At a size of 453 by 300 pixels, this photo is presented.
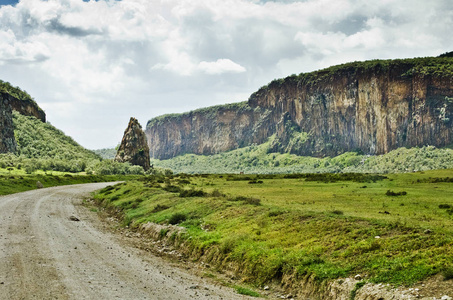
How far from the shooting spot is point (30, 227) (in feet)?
93.3

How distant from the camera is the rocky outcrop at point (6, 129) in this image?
16065cm

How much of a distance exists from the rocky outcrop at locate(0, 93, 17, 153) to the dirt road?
15598 centimetres

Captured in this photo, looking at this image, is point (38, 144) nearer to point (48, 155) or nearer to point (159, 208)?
point (48, 155)

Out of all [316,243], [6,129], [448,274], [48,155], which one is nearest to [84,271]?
[316,243]

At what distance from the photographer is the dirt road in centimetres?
1355

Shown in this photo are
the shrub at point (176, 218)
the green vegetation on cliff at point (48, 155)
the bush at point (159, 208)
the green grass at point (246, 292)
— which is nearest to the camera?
the green grass at point (246, 292)

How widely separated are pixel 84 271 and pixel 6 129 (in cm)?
17800

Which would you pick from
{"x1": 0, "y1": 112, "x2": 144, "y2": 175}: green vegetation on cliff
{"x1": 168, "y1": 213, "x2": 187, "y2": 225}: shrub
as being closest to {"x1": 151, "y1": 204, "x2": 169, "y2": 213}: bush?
{"x1": 168, "y1": 213, "x2": 187, "y2": 225}: shrub

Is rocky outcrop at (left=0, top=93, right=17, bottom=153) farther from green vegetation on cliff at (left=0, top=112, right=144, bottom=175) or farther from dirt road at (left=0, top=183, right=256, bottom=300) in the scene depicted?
dirt road at (left=0, top=183, right=256, bottom=300)

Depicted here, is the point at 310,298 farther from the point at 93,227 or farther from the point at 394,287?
the point at 93,227

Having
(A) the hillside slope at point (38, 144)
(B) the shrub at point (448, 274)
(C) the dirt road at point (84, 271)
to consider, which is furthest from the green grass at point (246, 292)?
(A) the hillside slope at point (38, 144)

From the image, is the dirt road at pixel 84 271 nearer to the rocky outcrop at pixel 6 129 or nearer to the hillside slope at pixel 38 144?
the rocky outcrop at pixel 6 129

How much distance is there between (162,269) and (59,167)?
141826mm

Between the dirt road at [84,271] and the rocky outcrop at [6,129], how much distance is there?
15598cm
